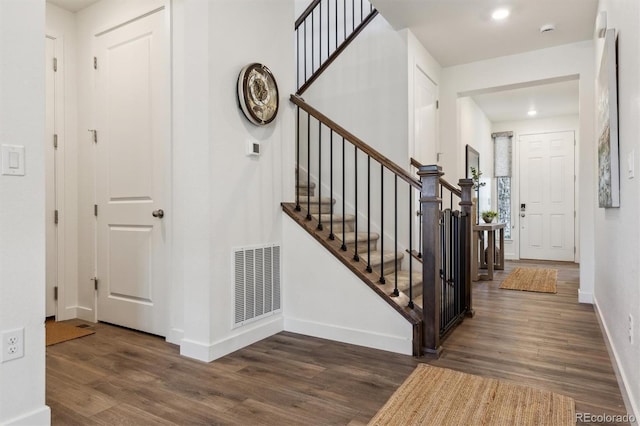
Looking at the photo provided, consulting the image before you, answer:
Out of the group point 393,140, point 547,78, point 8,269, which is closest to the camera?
point 8,269

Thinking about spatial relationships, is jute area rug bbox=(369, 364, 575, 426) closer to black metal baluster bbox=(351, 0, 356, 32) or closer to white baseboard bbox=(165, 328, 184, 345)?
white baseboard bbox=(165, 328, 184, 345)

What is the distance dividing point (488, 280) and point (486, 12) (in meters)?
3.38

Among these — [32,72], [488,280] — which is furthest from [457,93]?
[32,72]

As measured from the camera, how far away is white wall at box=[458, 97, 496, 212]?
596 centimetres

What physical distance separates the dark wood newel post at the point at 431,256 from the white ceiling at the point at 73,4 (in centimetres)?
313

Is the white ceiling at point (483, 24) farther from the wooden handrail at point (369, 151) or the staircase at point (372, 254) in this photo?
the staircase at point (372, 254)

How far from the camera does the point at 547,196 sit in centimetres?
780

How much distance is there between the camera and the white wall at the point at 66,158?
3.47 metres

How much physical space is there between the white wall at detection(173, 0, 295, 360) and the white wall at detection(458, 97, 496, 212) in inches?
146

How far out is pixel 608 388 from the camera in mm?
2125

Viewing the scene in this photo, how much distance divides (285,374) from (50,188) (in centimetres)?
262

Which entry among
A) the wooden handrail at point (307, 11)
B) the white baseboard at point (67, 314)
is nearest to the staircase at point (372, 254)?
the wooden handrail at point (307, 11)

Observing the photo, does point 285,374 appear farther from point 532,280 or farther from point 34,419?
point 532,280

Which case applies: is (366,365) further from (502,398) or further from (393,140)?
(393,140)
